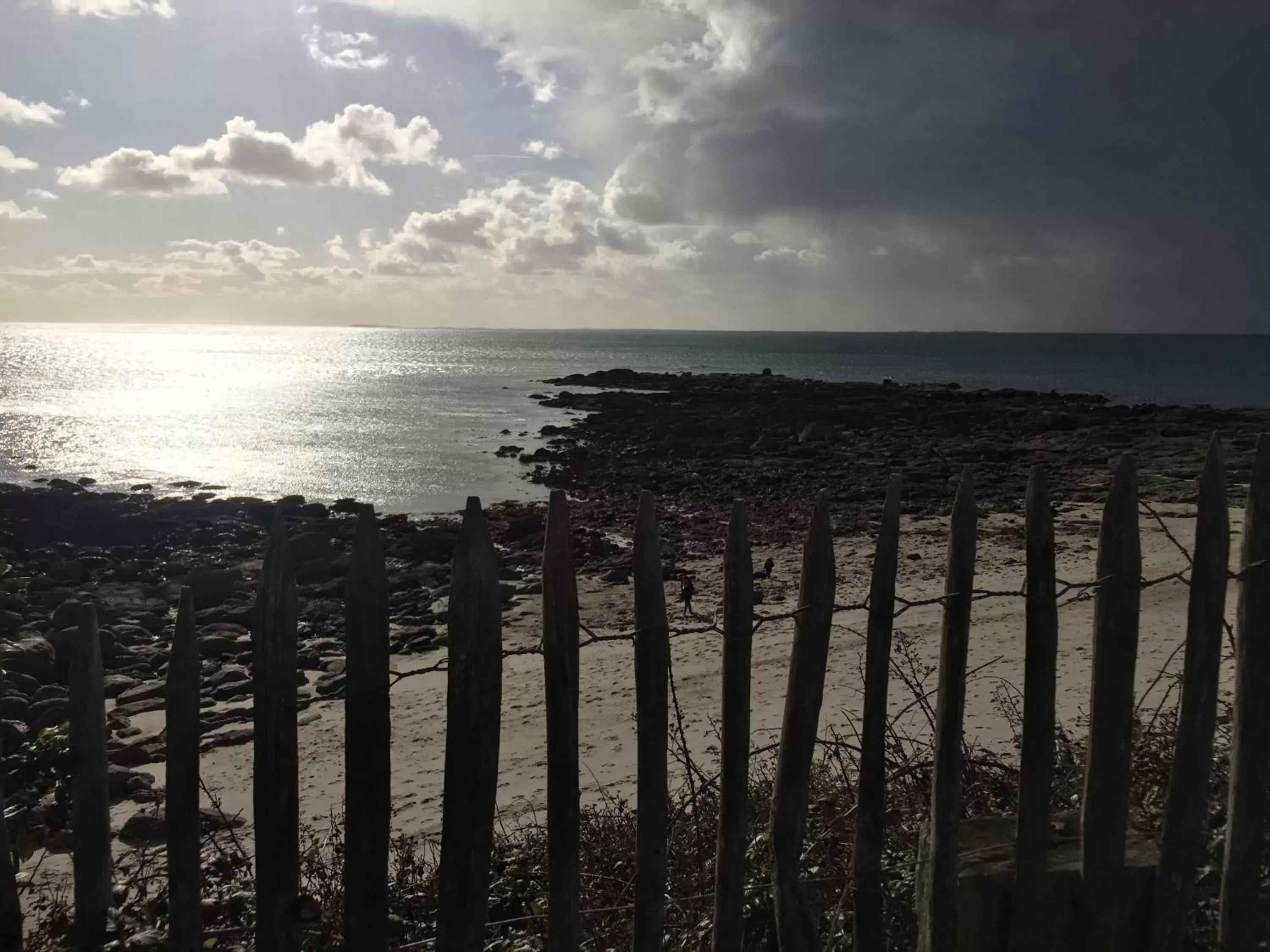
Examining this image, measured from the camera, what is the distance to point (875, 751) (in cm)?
261

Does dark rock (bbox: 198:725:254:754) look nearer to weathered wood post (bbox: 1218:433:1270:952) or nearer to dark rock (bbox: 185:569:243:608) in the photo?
dark rock (bbox: 185:569:243:608)

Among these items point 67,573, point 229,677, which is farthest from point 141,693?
point 67,573

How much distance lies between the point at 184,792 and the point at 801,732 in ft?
5.36

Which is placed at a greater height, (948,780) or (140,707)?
(948,780)

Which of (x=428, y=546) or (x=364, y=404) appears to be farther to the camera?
(x=364, y=404)

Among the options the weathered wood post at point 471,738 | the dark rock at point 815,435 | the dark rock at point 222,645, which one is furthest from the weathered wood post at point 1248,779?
the dark rock at point 815,435

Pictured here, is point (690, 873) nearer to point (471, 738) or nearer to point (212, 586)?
point (471, 738)

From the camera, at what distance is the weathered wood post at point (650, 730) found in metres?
2.40

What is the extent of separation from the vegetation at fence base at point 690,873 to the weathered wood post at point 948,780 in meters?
0.21

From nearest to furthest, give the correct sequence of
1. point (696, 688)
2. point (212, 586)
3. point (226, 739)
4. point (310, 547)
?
point (226, 739)
point (696, 688)
point (212, 586)
point (310, 547)

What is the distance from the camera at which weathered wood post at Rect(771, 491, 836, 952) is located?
2.48 metres

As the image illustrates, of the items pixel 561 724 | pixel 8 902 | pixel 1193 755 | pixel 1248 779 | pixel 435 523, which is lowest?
pixel 435 523

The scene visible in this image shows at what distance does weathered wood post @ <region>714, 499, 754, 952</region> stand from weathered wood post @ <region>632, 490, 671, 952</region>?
6.5 inches

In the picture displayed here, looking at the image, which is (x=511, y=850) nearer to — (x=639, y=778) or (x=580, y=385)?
(x=639, y=778)
